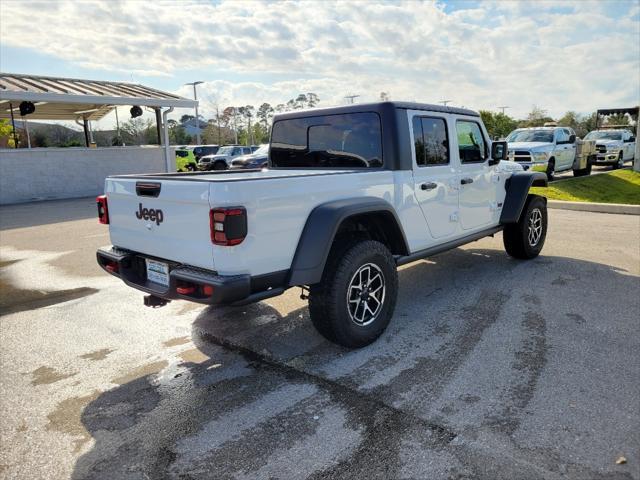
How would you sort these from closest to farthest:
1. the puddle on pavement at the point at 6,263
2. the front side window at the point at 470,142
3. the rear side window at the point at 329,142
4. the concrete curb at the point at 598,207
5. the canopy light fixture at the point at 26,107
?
the rear side window at the point at 329,142 < the front side window at the point at 470,142 < the puddle on pavement at the point at 6,263 < the concrete curb at the point at 598,207 < the canopy light fixture at the point at 26,107

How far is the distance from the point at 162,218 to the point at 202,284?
2.35ft

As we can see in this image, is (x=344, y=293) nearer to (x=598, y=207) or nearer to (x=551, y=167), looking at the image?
(x=598, y=207)

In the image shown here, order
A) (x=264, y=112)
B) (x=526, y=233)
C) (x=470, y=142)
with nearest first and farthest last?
(x=470, y=142) < (x=526, y=233) < (x=264, y=112)

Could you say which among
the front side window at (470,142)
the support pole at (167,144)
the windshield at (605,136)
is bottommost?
the front side window at (470,142)

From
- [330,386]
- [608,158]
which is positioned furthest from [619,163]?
[330,386]

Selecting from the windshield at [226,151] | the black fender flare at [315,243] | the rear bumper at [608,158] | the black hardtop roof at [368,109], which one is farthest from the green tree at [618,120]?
the black fender flare at [315,243]

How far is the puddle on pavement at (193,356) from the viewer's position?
3.85 metres

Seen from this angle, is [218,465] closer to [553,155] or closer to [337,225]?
[337,225]

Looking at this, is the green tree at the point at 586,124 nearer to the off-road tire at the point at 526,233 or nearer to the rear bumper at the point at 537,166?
the rear bumper at the point at 537,166

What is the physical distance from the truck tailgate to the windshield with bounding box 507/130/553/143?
14808 mm

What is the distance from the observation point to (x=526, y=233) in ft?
20.4

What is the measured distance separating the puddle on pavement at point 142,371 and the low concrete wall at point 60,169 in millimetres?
14744

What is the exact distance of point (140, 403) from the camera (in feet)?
10.5

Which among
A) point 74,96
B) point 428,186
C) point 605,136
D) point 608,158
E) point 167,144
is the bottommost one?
point 428,186
